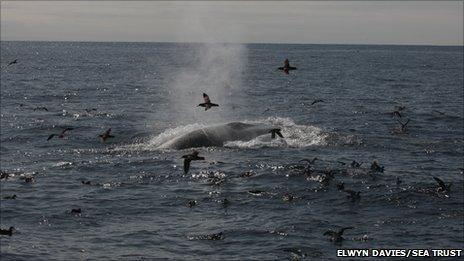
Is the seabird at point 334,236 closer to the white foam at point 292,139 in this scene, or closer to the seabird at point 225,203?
the seabird at point 225,203

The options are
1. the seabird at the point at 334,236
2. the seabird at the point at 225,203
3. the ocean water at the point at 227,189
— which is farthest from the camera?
the seabird at the point at 225,203

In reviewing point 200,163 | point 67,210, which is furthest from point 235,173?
point 67,210

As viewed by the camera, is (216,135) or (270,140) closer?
(216,135)

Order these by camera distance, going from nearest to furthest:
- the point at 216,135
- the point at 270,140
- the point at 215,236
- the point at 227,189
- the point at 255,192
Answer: the point at 215,236
the point at 255,192
the point at 227,189
the point at 216,135
the point at 270,140

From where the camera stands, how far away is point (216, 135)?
129 feet

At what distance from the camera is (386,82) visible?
4437 inches

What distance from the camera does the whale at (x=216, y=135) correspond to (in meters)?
38.7

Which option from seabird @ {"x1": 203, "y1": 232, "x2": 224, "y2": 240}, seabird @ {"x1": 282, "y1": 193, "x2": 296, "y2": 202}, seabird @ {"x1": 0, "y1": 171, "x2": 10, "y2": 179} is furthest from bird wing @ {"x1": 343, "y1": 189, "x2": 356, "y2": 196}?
seabird @ {"x1": 0, "y1": 171, "x2": 10, "y2": 179}

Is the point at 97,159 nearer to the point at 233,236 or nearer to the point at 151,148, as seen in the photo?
the point at 151,148

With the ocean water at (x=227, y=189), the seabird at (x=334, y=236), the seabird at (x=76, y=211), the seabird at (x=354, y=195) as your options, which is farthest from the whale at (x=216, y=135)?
the seabird at (x=334, y=236)

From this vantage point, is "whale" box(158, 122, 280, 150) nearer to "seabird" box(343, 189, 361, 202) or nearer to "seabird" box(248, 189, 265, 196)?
"seabird" box(248, 189, 265, 196)

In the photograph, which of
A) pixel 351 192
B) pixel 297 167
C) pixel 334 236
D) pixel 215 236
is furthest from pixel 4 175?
pixel 334 236

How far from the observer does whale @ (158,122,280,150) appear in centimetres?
3872

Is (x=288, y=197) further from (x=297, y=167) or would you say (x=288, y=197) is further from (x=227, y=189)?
(x=297, y=167)
